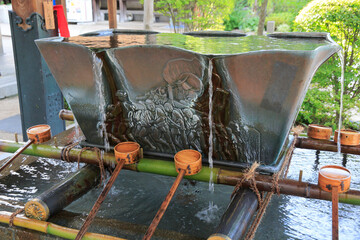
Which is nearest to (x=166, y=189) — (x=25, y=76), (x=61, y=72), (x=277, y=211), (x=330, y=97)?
(x=277, y=211)

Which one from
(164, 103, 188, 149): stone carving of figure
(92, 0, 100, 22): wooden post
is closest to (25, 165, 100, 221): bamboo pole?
(164, 103, 188, 149): stone carving of figure

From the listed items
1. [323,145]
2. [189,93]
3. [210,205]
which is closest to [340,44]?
[323,145]

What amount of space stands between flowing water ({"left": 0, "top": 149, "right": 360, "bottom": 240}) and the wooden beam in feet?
5.54

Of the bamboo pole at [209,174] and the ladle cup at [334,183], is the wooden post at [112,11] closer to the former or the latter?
the bamboo pole at [209,174]

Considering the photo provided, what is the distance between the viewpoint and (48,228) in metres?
2.11

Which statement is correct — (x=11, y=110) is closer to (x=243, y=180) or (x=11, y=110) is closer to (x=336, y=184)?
(x=243, y=180)

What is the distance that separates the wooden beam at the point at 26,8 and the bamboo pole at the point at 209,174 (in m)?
1.68

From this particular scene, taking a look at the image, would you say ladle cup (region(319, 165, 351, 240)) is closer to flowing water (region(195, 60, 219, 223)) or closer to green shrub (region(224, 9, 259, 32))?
flowing water (region(195, 60, 219, 223))

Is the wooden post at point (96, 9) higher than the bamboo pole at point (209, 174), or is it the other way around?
the wooden post at point (96, 9)

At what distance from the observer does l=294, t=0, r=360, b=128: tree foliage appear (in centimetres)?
457

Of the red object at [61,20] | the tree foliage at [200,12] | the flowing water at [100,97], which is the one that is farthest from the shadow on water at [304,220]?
the tree foliage at [200,12]

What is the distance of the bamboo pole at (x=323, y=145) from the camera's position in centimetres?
267

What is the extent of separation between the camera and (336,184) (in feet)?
6.47

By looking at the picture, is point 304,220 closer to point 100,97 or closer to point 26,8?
point 100,97
